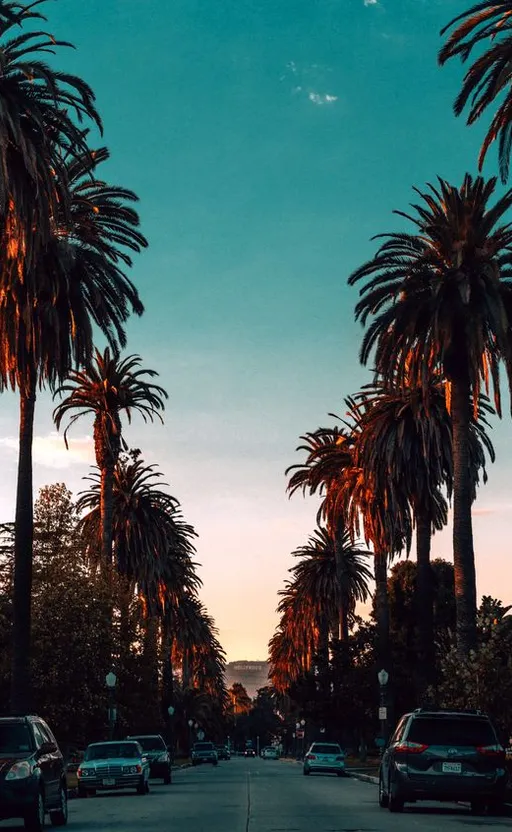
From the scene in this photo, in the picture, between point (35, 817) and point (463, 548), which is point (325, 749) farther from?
point (35, 817)

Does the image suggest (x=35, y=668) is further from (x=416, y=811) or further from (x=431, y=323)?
(x=416, y=811)

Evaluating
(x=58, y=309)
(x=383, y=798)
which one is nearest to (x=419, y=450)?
(x=58, y=309)

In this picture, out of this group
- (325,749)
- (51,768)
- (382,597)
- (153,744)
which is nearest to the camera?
(51,768)

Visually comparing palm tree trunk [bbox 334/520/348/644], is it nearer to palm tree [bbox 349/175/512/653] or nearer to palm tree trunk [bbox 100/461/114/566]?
palm tree trunk [bbox 100/461/114/566]

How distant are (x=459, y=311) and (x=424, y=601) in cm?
2130

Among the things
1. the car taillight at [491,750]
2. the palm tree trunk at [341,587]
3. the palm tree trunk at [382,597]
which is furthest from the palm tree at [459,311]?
the palm tree trunk at [341,587]

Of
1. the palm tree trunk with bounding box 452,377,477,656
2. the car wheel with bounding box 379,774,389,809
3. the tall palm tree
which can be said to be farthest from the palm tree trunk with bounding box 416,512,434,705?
the car wheel with bounding box 379,774,389,809

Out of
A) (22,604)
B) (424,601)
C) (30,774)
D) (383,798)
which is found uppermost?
(424,601)

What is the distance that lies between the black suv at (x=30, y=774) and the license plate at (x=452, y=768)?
6.72 metres

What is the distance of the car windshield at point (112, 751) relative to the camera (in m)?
34.5

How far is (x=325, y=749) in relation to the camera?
5584 cm

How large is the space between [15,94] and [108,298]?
970 centimetres

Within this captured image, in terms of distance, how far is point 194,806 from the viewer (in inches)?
1084

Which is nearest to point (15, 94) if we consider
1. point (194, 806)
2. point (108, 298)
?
point (108, 298)
